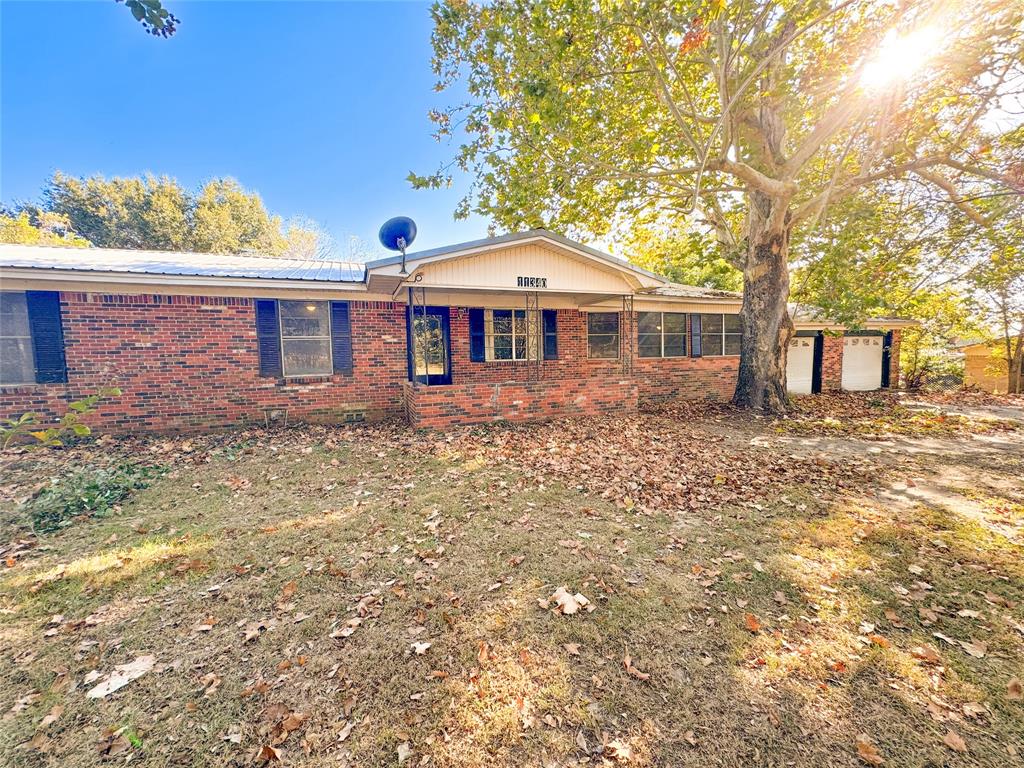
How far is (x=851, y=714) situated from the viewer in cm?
206

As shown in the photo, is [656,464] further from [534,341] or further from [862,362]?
[862,362]

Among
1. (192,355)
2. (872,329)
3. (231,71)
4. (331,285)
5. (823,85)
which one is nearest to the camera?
(823,85)

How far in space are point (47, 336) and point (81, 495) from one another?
190 inches

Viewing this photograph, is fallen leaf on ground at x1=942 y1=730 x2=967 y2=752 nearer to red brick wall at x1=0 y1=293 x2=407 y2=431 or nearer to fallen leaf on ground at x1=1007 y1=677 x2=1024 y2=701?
fallen leaf on ground at x1=1007 y1=677 x2=1024 y2=701

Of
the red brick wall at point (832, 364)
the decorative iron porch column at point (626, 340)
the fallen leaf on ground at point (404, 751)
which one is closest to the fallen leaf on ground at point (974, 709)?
the fallen leaf on ground at point (404, 751)

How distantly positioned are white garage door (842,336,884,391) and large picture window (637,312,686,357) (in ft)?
26.5

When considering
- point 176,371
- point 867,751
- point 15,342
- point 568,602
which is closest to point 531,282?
point 568,602

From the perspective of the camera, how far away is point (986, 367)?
19.0 meters

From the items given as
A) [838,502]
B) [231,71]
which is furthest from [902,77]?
[231,71]

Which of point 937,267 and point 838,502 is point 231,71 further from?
point 937,267

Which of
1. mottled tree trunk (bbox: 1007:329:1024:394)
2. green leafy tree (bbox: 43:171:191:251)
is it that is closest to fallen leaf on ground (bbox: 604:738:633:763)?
mottled tree trunk (bbox: 1007:329:1024:394)

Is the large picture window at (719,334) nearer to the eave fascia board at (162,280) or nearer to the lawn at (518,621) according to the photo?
the lawn at (518,621)

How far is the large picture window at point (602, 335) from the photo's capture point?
39.6ft

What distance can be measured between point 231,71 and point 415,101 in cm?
502
